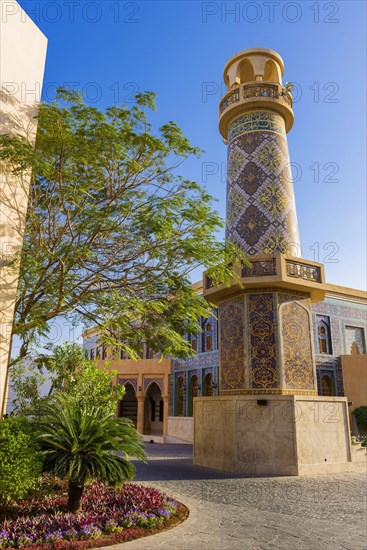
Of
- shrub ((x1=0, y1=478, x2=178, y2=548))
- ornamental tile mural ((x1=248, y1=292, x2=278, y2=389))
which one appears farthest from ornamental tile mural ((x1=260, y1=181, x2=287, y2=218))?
shrub ((x1=0, y1=478, x2=178, y2=548))

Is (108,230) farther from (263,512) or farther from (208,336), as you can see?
(208,336)

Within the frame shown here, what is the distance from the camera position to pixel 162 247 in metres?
7.75

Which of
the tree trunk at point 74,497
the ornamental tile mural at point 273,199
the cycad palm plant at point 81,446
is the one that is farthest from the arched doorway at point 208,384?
the tree trunk at point 74,497

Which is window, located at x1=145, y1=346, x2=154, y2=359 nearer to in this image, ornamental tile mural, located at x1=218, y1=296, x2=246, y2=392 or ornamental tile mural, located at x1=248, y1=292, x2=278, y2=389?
ornamental tile mural, located at x1=218, y1=296, x2=246, y2=392

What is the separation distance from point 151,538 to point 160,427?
2219 centimetres

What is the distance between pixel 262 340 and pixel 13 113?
26.2 ft

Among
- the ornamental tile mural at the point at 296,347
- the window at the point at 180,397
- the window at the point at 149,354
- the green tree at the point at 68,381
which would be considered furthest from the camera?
the window at the point at 149,354

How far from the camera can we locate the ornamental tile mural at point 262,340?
11.6 meters

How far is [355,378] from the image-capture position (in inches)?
798

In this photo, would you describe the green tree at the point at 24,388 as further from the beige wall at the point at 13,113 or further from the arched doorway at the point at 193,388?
the arched doorway at the point at 193,388

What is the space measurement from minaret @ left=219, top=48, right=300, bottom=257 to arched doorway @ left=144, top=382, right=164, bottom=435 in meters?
16.4

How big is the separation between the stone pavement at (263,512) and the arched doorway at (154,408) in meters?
16.0

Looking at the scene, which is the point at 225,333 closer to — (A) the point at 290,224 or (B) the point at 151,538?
(A) the point at 290,224

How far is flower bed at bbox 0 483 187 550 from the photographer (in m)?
4.97
